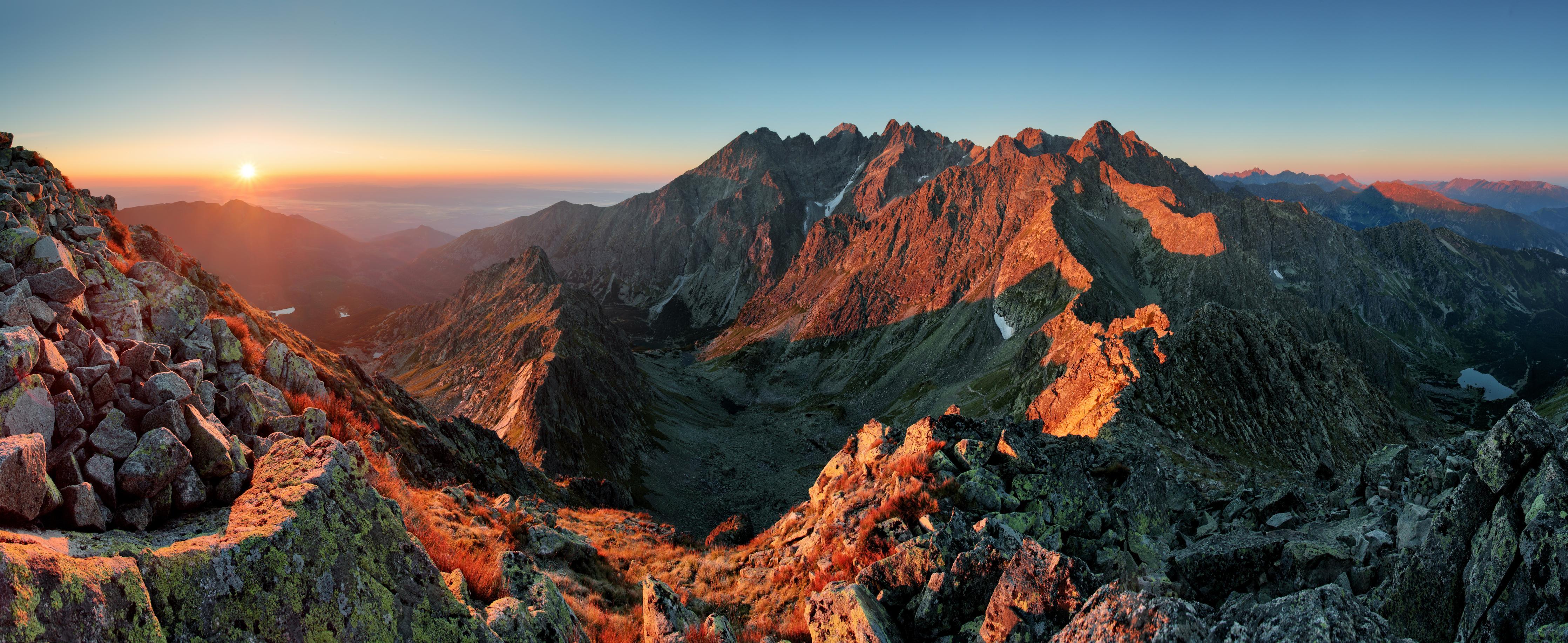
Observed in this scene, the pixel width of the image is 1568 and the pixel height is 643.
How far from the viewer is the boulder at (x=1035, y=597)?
28.3ft

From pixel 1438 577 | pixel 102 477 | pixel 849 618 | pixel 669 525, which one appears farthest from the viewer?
pixel 669 525

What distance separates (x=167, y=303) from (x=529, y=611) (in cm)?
1255

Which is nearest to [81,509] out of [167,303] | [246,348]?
[167,303]

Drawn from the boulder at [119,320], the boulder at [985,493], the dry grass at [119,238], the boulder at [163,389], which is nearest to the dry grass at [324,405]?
the boulder at [119,320]

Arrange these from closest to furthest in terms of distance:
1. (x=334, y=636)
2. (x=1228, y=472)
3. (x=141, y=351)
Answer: (x=334, y=636) < (x=141, y=351) < (x=1228, y=472)

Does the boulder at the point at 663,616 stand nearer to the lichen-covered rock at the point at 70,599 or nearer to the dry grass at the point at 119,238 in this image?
the lichen-covered rock at the point at 70,599

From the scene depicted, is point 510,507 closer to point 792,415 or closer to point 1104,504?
point 1104,504

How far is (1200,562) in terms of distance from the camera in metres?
13.0

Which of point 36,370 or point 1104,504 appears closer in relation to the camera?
point 36,370

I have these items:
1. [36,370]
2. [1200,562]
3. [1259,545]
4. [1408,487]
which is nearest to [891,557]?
[1200,562]

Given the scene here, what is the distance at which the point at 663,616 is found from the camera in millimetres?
11305

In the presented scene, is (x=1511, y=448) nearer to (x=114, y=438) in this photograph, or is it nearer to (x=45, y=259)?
(x=114, y=438)

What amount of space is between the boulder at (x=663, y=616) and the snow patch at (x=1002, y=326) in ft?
383

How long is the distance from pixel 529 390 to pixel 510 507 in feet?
210
